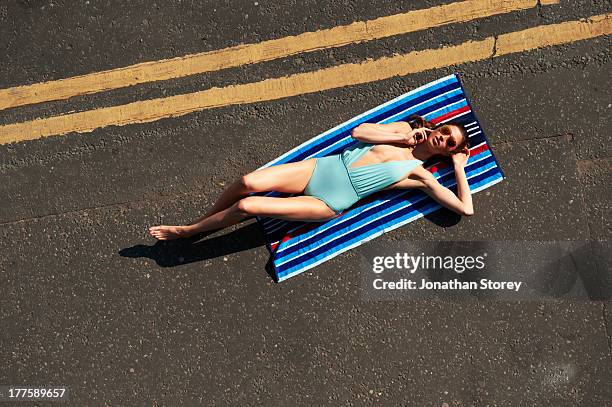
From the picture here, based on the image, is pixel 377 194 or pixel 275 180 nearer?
pixel 275 180

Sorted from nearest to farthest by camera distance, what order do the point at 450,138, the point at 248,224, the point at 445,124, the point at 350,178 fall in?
the point at 450,138
the point at 350,178
the point at 445,124
the point at 248,224

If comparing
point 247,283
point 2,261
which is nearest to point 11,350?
point 2,261

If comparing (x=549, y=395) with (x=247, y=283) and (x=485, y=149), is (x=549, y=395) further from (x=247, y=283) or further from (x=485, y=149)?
(x=247, y=283)

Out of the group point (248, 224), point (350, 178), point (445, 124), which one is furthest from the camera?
point (248, 224)

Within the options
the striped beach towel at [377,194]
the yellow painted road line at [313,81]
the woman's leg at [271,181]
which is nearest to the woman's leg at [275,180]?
the woman's leg at [271,181]

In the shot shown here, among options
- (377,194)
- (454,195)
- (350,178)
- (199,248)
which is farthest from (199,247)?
(454,195)

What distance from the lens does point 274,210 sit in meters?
3.76

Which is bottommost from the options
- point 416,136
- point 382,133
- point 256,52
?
point 416,136

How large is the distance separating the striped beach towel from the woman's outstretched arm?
13 centimetres

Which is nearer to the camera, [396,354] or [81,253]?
[396,354]

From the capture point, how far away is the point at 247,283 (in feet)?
13.6

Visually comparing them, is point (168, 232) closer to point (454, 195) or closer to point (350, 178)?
point (350, 178)

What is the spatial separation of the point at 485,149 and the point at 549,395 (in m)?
1.92

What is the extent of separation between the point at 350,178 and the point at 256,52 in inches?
54.6
